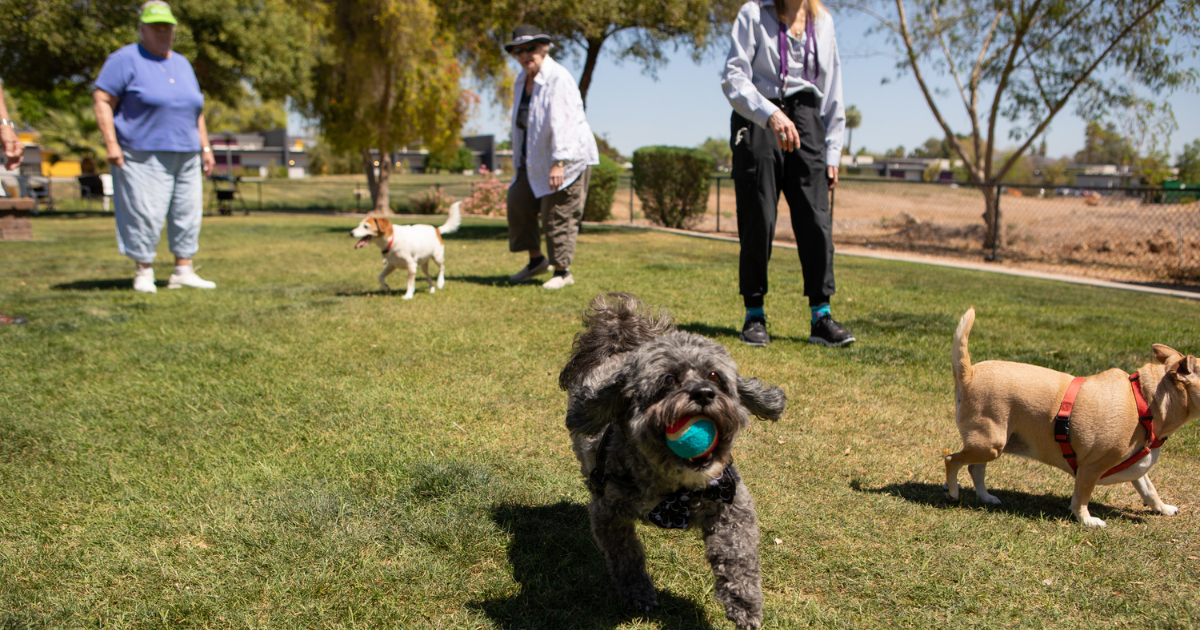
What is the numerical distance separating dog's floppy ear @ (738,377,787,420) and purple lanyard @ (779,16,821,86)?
344 centimetres

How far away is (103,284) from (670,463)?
8.36 m

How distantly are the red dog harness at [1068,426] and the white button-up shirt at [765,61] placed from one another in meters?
2.64

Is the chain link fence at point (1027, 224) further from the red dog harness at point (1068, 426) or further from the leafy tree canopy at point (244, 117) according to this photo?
the leafy tree canopy at point (244, 117)

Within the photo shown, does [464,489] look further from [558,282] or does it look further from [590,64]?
[590,64]

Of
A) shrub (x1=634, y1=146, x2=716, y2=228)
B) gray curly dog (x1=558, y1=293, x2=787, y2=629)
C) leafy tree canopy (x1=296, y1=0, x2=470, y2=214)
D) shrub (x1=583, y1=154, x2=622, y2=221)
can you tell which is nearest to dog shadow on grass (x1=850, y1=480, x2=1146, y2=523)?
gray curly dog (x1=558, y1=293, x2=787, y2=629)

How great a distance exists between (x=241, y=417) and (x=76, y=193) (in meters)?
31.7

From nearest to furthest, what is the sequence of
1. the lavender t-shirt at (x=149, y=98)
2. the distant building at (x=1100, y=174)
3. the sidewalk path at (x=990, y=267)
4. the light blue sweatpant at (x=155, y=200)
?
the lavender t-shirt at (x=149, y=98) < the light blue sweatpant at (x=155, y=200) < the sidewalk path at (x=990, y=267) < the distant building at (x=1100, y=174)

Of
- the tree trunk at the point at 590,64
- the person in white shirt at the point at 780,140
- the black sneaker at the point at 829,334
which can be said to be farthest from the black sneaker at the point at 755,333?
the tree trunk at the point at 590,64

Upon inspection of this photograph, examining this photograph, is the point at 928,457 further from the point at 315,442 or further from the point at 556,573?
the point at 315,442

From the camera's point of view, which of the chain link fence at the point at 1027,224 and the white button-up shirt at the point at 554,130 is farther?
the chain link fence at the point at 1027,224

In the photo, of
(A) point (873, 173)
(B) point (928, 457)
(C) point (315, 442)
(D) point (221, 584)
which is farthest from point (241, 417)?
(A) point (873, 173)

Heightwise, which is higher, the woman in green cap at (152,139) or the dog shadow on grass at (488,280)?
the woman in green cap at (152,139)

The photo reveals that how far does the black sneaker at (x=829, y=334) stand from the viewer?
210 inches

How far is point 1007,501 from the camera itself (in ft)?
10.3
